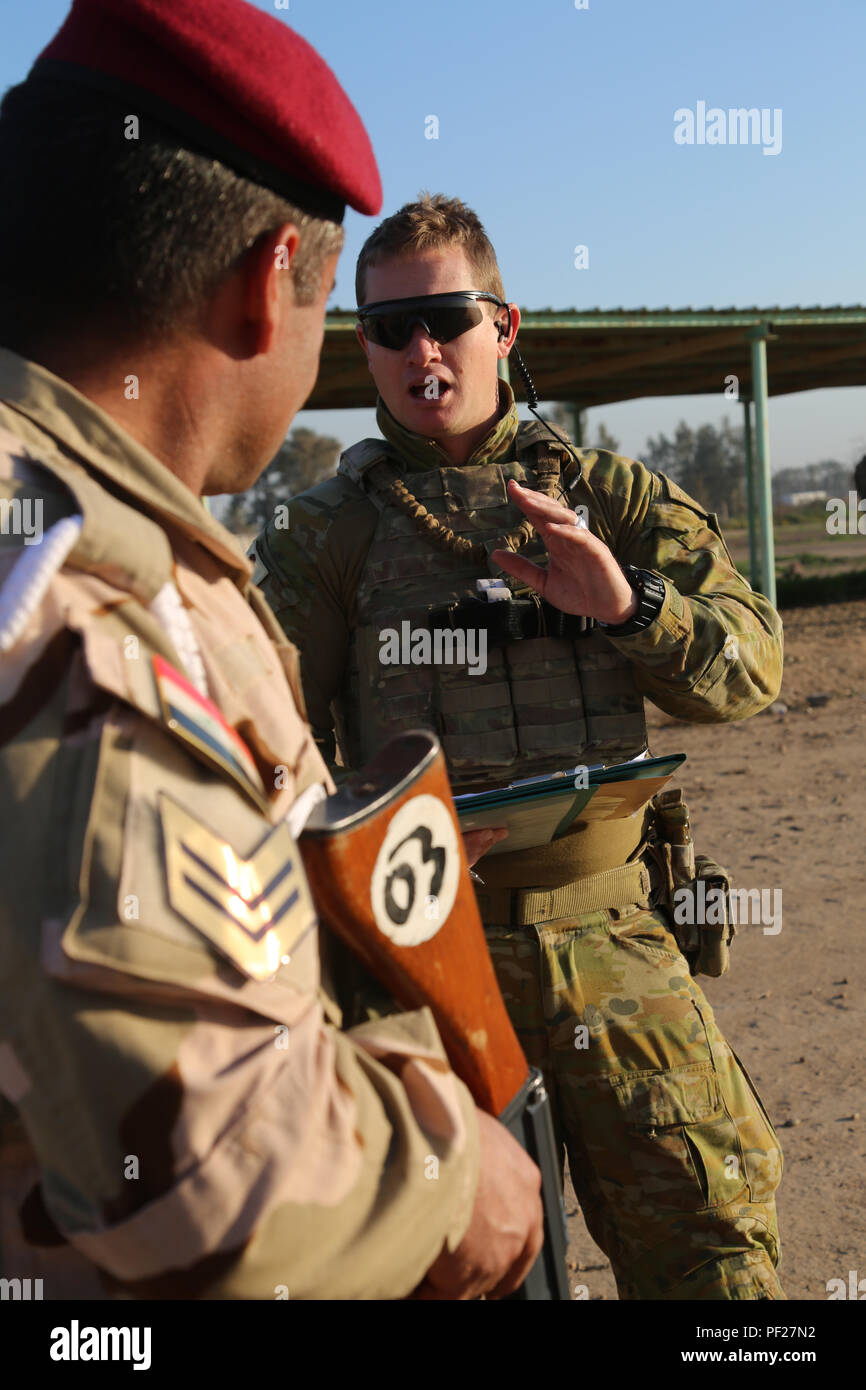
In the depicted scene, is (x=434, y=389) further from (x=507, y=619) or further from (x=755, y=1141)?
(x=755, y=1141)

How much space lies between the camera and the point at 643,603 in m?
2.27

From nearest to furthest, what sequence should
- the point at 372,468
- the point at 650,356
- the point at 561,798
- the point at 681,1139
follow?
1. the point at 561,798
2. the point at 681,1139
3. the point at 372,468
4. the point at 650,356

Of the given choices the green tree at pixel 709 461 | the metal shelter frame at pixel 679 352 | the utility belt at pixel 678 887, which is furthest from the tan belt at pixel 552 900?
the green tree at pixel 709 461

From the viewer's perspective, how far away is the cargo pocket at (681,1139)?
220cm

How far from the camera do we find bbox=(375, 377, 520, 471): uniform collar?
2609 millimetres

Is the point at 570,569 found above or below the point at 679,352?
below

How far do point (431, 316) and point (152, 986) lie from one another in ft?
6.19

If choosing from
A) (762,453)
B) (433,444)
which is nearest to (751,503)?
(762,453)

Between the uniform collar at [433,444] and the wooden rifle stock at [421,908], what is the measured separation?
1380mm

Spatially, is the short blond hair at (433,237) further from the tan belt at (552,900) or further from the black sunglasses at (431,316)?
the tan belt at (552,900)

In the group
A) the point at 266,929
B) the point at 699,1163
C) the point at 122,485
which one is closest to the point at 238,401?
the point at 122,485

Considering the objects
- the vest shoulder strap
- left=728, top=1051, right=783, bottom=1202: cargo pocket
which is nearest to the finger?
left=728, top=1051, right=783, bottom=1202: cargo pocket

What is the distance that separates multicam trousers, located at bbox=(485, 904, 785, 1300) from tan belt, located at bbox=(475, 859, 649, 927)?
2cm

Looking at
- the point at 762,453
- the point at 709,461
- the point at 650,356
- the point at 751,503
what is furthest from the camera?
the point at 709,461
